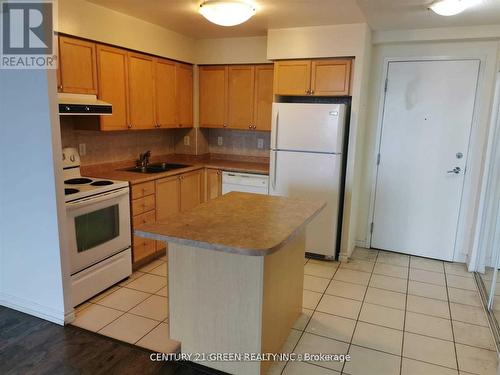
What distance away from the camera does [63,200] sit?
98.1 inches

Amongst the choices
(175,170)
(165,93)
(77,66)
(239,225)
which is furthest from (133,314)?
(165,93)

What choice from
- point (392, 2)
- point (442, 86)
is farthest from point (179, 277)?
point (442, 86)

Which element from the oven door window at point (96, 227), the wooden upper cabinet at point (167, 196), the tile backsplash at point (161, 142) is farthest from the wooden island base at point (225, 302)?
the tile backsplash at point (161, 142)

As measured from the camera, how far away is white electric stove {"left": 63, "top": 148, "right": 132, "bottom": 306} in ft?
9.00

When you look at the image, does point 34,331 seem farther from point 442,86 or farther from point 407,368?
point 442,86

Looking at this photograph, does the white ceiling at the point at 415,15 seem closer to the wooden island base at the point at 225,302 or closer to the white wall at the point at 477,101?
the white wall at the point at 477,101

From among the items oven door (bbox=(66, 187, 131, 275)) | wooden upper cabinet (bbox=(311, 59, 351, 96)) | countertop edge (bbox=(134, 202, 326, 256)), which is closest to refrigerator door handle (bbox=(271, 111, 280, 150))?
wooden upper cabinet (bbox=(311, 59, 351, 96))

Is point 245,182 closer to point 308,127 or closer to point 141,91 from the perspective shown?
point 308,127

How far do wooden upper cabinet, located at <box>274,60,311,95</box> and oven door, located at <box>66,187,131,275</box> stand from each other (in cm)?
190

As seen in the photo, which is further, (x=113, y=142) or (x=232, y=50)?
(x=232, y=50)

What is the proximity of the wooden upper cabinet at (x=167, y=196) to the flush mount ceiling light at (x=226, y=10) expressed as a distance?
1.64 meters

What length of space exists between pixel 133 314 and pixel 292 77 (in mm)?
2668

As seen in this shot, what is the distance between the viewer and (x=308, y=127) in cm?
365

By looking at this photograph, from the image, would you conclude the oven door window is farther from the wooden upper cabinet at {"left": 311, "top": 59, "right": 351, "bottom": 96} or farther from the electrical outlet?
the wooden upper cabinet at {"left": 311, "top": 59, "right": 351, "bottom": 96}
